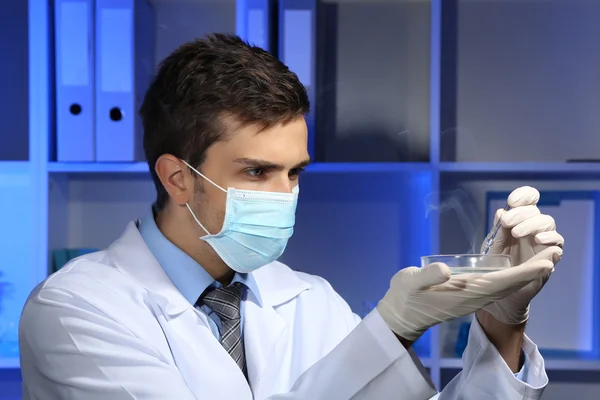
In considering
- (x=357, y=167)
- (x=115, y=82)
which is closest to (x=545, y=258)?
(x=357, y=167)

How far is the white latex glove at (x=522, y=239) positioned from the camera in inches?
45.5

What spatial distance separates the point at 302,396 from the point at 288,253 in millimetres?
1523

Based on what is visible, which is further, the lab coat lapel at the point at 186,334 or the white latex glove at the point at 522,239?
the lab coat lapel at the point at 186,334

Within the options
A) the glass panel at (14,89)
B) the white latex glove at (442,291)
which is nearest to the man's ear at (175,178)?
the white latex glove at (442,291)

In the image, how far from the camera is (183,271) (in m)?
1.41

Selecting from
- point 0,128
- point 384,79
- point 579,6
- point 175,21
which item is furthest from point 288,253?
point 579,6

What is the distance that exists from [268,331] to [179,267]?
0.71 feet

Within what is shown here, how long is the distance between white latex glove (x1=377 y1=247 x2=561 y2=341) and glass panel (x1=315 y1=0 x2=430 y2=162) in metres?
Result: 1.44

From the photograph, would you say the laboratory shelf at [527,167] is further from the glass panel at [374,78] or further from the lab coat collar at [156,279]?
the lab coat collar at [156,279]

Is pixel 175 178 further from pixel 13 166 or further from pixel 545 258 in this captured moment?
pixel 13 166

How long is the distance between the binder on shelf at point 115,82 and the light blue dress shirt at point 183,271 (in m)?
0.73

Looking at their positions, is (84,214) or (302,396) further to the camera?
(84,214)

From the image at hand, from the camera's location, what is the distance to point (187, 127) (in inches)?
57.1

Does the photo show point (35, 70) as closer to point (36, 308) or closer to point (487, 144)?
point (36, 308)
